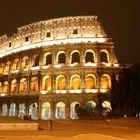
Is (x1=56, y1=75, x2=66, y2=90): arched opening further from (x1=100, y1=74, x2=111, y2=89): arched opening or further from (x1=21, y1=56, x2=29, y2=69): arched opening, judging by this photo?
(x1=21, y1=56, x2=29, y2=69): arched opening

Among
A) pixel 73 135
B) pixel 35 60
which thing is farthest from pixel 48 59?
pixel 73 135

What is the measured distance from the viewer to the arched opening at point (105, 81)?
129 ft

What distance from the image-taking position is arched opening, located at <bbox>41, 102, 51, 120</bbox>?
1581 inches

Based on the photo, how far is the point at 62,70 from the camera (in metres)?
39.1

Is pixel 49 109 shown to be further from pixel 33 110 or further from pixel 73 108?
pixel 73 108

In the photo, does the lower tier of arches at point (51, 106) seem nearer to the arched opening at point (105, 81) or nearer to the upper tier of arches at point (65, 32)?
the arched opening at point (105, 81)

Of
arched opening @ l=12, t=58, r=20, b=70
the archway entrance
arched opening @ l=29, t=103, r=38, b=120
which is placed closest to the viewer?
arched opening @ l=29, t=103, r=38, b=120

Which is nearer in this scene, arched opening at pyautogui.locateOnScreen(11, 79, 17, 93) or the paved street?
the paved street

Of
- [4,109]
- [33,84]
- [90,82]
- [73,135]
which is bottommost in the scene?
[73,135]

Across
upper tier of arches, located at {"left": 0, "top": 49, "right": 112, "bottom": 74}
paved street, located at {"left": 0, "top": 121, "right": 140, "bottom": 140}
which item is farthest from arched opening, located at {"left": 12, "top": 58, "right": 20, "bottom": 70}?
paved street, located at {"left": 0, "top": 121, "right": 140, "bottom": 140}

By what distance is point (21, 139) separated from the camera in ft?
37.0

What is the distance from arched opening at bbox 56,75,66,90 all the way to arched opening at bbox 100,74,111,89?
16.4ft

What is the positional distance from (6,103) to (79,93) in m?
12.1

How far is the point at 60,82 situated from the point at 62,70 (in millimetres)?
2264
